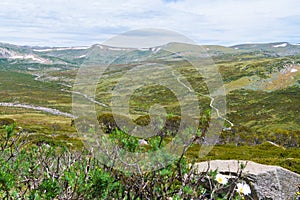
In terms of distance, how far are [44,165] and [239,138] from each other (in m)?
53.8

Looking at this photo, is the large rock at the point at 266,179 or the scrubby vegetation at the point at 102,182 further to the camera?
the large rock at the point at 266,179

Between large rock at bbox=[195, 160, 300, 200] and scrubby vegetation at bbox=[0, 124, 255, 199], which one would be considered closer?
scrubby vegetation at bbox=[0, 124, 255, 199]

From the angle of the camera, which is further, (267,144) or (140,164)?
(267,144)

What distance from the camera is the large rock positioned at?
417 inches

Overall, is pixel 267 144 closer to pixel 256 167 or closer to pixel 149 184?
pixel 256 167

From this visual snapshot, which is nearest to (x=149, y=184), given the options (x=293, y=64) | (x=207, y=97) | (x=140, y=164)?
(x=140, y=164)

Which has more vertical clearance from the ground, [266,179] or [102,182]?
[102,182]

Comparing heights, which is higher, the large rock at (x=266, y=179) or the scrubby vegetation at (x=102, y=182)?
the scrubby vegetation at (x=102, y=182)

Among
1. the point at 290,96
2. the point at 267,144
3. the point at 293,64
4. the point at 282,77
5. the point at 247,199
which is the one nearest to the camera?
the point at 247,199

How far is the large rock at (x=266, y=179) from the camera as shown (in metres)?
10.6

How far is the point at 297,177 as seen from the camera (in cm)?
1184

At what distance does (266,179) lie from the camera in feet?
35.5

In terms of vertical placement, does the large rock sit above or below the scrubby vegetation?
below

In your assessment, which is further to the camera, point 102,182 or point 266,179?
point 266,179
